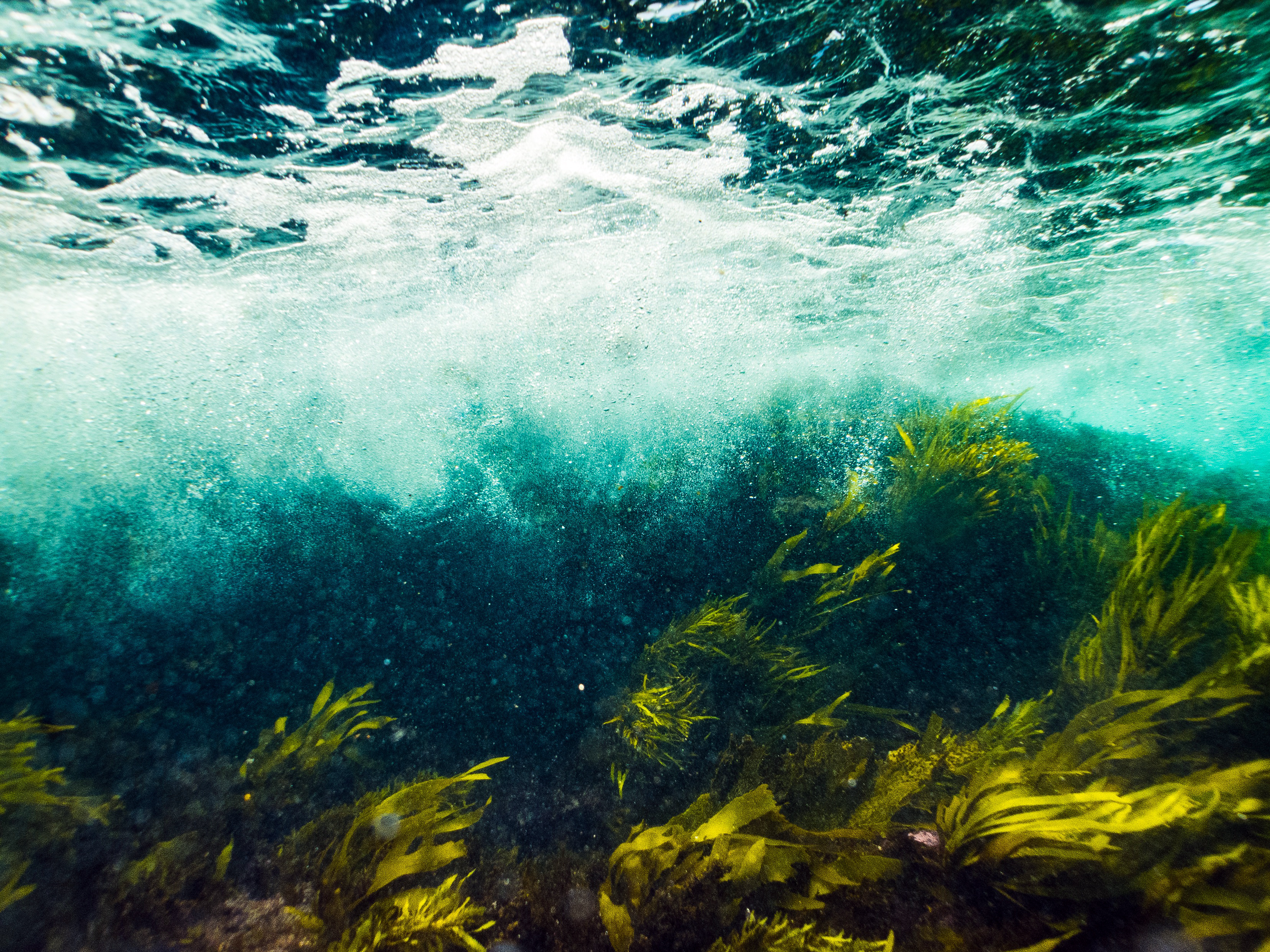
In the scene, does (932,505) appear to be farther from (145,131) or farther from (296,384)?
(296,384)

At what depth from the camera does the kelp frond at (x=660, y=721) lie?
4.51m

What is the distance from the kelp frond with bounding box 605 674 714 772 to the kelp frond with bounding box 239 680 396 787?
2739 millimetres

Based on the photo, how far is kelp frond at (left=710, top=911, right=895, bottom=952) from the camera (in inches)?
101

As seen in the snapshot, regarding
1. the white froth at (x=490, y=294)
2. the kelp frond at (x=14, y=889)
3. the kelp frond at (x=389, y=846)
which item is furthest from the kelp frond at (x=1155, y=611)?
the kelp frond at (x=14, y=889)

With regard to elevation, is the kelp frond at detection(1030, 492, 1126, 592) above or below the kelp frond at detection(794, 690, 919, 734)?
above

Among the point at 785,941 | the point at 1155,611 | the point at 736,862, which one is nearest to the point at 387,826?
the point at 736,862

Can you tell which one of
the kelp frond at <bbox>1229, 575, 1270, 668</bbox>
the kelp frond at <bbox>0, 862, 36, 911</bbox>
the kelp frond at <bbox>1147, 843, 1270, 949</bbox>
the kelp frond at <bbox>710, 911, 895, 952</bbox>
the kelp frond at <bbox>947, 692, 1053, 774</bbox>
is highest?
the kelp frond at <bbox>1229, 575, 1270, 668</bbox>

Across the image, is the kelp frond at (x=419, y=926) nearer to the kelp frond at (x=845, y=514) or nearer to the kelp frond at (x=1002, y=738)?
the kelp frond at (x=1002, y=738)

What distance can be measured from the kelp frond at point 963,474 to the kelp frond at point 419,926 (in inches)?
247

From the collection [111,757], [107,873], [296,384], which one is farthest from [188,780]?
[296,384]

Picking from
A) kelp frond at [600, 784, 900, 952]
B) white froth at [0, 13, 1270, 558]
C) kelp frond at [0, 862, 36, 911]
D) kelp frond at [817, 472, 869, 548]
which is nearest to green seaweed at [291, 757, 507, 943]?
kelp frond at [600, 784, 900, 952]

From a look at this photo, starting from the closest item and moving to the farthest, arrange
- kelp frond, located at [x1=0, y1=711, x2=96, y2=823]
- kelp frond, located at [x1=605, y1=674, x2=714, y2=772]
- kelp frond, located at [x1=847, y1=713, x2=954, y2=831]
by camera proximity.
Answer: kelp frond, located at [x1=847, y1=713, x2=954, y2=831]
kelp frond, located at [x1=0, y1=711, x2=96, y2=823]
kelp frond, located at [x1=605, y1=674, x2=714, y2=772]

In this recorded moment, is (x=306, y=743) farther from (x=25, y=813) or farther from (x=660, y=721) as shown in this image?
(x=660, y=721)

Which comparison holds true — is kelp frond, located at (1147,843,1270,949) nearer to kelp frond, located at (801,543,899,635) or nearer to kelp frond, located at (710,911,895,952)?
kelp frond, located at (710,911,895,952)
